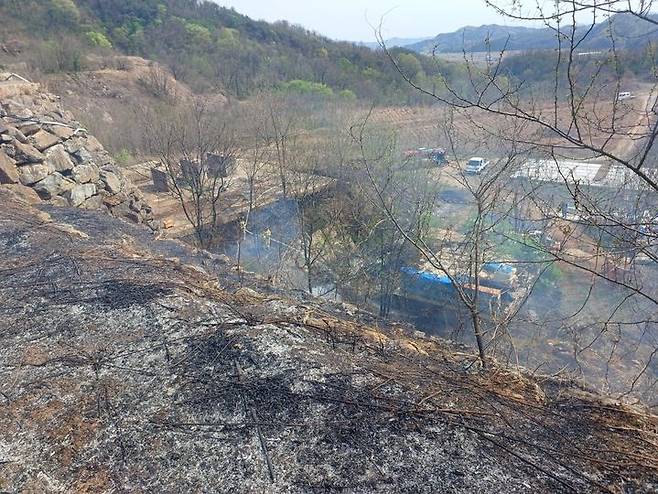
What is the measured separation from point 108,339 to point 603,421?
4.10 metres

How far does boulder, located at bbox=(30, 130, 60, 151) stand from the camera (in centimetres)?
952

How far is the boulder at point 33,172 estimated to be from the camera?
28.8ft

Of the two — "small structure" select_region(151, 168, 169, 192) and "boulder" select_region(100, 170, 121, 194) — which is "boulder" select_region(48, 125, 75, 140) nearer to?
"boulder" select_region(100, 170, 121, 194)

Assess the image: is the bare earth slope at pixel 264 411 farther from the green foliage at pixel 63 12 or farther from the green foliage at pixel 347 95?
→ the green foliage at pixel 63 12

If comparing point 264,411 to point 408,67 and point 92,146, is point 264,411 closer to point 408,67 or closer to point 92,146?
point 408,67

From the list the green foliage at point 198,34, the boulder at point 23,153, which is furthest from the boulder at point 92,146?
the green foliage at point 198,34

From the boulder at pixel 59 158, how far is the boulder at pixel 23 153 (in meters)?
0.26

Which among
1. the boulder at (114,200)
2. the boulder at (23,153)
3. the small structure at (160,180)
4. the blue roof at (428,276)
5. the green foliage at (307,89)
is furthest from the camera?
the green foliage at (307,89)

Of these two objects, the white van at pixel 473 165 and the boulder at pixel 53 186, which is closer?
the white van at pixel 473 165

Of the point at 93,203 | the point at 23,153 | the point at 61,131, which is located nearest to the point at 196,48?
the point at 61,131

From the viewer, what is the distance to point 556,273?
454 inches

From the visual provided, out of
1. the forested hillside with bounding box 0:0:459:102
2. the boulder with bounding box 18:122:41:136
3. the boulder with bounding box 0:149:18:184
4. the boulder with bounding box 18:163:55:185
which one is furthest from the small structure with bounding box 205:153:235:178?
the forested hillside with bounding box 0:0:459:102

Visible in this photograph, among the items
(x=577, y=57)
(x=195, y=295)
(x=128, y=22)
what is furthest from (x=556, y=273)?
(x=128, y=22)

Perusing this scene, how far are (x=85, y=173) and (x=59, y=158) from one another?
565mm
